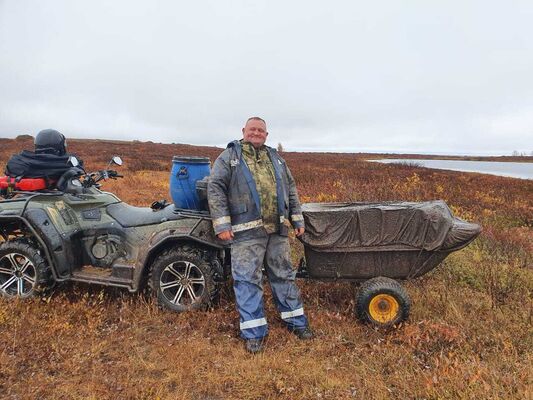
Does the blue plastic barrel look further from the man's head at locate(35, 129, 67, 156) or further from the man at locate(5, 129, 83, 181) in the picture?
the man's head at locate(35, 129, 67, 156)

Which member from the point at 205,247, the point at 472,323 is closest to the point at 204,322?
the point at 205,247

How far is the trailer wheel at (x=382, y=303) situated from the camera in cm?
426

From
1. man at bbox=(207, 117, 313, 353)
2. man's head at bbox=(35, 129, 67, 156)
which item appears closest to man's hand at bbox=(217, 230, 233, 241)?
man at bbox=(207, 117, 313, 353)

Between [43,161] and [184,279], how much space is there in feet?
7.45

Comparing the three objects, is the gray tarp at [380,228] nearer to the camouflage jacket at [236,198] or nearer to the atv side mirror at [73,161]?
the camouflage jacket at [236,198]

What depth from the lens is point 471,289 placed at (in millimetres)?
5480

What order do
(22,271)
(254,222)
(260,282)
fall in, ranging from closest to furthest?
(254,222) → (260,282) → (22,271)

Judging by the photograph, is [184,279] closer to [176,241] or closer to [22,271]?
[176,241]

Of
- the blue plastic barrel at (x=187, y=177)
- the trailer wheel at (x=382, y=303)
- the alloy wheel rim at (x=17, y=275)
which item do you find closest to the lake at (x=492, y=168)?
the trailer wheel at (x=382, y=303)

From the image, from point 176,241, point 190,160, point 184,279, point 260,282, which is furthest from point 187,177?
point 260,282

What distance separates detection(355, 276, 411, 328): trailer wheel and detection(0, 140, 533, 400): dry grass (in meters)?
0.12

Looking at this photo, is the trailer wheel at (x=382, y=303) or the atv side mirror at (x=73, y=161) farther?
the atv side mirror at (x=73, y=161)

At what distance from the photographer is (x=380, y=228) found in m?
4.28

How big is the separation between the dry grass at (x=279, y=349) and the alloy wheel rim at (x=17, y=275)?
288mm
